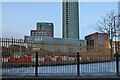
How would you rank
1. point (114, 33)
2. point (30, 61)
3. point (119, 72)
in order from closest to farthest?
point (119, 72) < point (30, 61) < point (114, 33)

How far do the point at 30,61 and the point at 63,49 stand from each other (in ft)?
14.2

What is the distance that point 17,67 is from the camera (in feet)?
43.7

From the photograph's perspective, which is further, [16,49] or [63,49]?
[63,49]

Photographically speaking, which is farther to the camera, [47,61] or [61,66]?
[61,66]

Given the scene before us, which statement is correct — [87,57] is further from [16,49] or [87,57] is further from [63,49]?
[16,49]

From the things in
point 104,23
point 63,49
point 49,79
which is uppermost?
point 104,23

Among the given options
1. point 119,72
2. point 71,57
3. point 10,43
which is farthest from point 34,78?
point 71,57

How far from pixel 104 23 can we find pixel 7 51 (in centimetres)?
2743

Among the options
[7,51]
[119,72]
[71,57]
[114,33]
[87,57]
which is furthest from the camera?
[114,33]

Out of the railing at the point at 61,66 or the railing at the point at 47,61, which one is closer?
the railing at the point at 47,61

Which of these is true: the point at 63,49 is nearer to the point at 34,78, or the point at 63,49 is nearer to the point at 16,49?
the point at 16,49

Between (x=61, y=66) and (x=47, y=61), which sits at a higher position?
(x=47, y=61)

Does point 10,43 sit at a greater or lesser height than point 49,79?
greater

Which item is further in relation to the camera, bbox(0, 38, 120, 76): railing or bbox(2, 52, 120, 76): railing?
bbox(2, 52, 120, 76): railing
